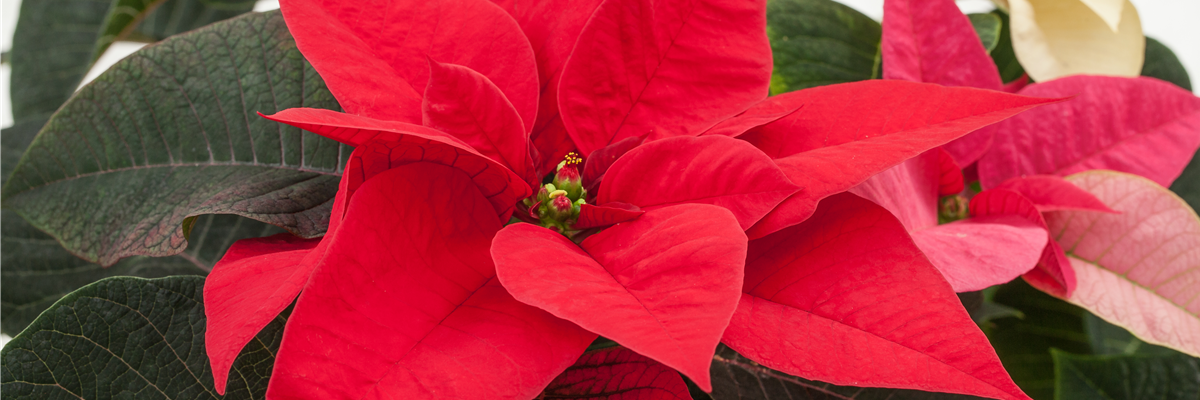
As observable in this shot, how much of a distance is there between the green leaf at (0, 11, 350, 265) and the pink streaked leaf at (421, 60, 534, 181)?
95 millimetres

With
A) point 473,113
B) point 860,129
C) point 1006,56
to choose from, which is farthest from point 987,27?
point 473,113

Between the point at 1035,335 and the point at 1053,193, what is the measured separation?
0.74 feet

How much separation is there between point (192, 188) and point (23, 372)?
9cm

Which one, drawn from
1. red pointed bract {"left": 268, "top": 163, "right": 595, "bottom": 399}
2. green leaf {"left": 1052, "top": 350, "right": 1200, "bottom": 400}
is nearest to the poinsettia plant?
red pointed bract {"left": 268, "top": 163, "right": 595, "bottom": 399}

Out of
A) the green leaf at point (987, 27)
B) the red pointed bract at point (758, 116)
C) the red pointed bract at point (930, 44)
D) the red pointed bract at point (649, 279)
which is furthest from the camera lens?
the green leaf at point (987, 27)

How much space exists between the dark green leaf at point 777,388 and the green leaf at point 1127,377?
0.17 meters

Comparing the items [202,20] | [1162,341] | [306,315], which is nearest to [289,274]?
[306,315]

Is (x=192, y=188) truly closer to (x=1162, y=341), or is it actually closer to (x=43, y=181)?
(x=43, y=181)

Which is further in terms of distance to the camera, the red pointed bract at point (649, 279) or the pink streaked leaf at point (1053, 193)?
the pink streaked leaf at point (1053, 193)

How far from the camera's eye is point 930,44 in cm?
40

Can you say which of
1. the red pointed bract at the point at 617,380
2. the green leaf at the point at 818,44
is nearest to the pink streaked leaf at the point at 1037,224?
the green leaf at the point at 818,44

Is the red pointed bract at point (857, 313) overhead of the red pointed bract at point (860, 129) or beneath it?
beneath

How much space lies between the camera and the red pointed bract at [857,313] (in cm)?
21

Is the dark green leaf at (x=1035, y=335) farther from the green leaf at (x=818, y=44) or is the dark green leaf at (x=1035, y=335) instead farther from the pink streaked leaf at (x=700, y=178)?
the pink streaked leaf at (x=700, y=178)
